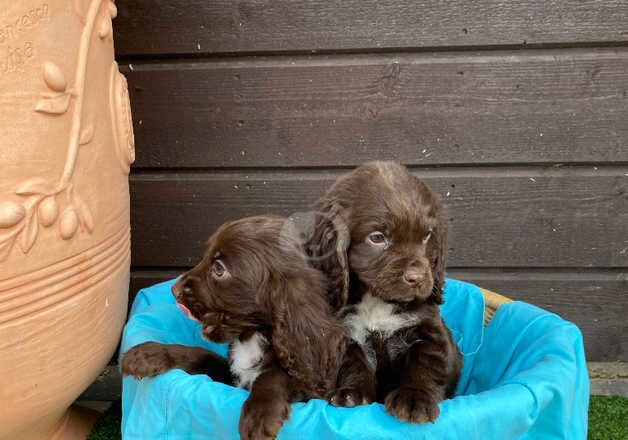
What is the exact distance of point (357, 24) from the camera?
9.48 ft

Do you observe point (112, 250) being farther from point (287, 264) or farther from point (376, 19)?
point (376, 19)

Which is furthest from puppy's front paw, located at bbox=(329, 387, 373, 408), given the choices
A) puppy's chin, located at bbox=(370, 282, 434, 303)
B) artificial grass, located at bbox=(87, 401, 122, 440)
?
artificial grass, located at bbox=(87, 401, 122, 440)

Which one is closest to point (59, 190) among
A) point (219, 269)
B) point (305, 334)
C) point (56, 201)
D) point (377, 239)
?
point (56, 201)

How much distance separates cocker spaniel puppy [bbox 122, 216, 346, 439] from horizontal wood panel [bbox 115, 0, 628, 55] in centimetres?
132

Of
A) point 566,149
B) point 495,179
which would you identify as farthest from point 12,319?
point 566,149

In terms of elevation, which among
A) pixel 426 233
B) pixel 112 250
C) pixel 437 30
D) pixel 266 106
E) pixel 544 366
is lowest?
pixel 544 366

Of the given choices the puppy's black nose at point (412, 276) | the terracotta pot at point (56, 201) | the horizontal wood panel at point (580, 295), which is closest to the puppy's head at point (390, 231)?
the puppy's black nose at point (412, 276)

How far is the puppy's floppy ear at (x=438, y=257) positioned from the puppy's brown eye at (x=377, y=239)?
0.20 metres

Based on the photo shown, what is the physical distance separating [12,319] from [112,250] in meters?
0.44

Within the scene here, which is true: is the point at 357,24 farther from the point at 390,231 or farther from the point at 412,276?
the point at 412,276

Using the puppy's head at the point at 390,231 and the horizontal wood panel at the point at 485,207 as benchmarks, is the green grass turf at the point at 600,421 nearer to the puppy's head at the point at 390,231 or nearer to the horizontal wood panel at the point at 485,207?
the horizontal wood panel at the point at 485,207

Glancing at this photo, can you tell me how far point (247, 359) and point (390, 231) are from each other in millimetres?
619

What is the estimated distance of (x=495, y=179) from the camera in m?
3.03

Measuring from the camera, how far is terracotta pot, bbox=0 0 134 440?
171cm
